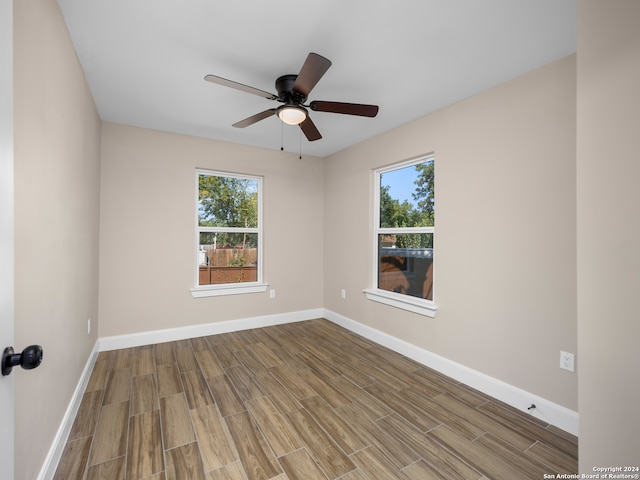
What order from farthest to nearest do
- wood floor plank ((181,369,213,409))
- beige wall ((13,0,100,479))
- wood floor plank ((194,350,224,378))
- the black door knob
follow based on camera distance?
wood floor plank ((194,350,224,378)) → wood floor plank ((181,369,213,409)) → beige wall ((13,0,100,479)) → the black door knob

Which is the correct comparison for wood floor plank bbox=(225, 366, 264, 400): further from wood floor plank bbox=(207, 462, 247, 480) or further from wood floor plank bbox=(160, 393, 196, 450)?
wood floor plank bbox=(207, 462, 247, 480)

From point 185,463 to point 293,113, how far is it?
91.1 inches

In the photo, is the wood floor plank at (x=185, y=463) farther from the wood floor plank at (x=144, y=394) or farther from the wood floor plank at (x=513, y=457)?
the wood floor plank at (x=513, y=457)

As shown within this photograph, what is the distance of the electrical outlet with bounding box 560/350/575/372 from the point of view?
197 cm

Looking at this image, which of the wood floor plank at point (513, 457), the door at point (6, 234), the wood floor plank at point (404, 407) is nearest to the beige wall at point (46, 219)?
the door at point (6, 234)

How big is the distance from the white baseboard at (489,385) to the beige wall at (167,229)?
1.67 meters

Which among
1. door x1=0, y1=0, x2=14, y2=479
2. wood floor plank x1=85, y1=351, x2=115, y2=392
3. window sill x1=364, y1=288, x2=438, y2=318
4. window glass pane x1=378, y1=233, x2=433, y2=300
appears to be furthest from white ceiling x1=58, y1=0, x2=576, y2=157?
wood floor plank x1=85, y1=351, x2=115, y2=392

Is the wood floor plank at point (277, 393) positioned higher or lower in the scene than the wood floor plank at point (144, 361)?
lower

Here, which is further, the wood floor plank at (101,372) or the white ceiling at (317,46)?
the wood floor plank at (101,372)

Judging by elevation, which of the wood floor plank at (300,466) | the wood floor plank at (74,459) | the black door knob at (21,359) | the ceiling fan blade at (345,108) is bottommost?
the wood floor plank at (300,466)

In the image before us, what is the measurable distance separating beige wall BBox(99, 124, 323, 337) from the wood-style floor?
2.15 feet

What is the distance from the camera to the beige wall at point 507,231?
202 centimetres

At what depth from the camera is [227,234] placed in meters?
3.98

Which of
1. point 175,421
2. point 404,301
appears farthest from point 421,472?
point 404,301
